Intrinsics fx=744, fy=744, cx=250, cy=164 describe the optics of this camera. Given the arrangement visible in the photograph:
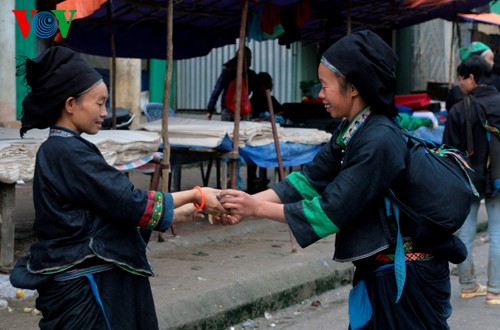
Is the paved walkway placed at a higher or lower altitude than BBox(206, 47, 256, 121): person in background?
lower

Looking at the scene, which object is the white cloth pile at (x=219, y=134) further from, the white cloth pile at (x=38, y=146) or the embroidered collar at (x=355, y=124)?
the embroidered collar at (x=355, y=124)

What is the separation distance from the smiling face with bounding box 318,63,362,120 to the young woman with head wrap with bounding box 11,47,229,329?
72 centimetres

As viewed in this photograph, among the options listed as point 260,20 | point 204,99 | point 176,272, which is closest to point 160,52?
point 260,20

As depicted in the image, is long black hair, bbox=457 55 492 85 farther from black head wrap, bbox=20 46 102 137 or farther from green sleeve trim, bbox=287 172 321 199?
black head wrap, bbox=20 46 102 137

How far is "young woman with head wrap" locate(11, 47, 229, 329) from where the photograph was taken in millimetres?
2701

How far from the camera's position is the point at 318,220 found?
2.72m

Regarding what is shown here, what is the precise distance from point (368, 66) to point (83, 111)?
3.54 ft

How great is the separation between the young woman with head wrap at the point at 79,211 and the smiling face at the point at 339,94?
0.72 m

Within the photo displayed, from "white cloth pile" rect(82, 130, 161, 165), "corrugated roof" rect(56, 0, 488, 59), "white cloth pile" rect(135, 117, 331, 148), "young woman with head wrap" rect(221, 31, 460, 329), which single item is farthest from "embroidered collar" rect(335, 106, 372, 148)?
"corrugated roof" rect(56, 0, 488, 59)

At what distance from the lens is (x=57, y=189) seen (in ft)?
8.87

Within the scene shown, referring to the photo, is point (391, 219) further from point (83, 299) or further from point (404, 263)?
point (83, 299)

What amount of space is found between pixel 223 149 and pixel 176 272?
1.73 meters

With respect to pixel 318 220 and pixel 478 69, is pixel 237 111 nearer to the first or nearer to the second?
pixel 478 69

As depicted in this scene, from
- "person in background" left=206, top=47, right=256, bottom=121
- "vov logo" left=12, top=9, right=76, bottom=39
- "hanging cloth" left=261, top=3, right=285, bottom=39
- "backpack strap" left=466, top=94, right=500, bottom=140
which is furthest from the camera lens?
"person in background" left=206, top=47, right=256, bottom=121
